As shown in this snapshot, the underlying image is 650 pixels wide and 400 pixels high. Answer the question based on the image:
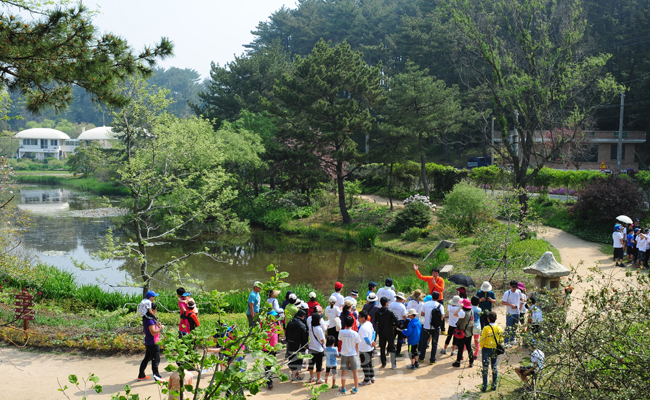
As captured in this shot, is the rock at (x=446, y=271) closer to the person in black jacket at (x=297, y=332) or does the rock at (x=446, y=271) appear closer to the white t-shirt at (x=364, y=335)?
the white t-shirt at (x=364, y=335)

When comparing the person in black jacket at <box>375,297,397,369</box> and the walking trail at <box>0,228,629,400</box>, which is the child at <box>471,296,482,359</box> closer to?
Result: the walking trail at <box>0,228,629,400</box>

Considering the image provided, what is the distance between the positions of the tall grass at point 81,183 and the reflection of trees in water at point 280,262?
2182cm

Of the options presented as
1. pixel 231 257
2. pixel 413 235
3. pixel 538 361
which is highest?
pixel 538 361

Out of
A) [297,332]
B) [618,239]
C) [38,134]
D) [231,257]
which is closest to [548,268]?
[297,332]

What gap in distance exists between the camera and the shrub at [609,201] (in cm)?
2144

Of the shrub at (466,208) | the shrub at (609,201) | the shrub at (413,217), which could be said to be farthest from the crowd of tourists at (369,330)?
the shrub at (413,217)

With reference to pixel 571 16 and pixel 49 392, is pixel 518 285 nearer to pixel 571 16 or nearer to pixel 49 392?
pixel 49 392

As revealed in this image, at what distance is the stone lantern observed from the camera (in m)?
11.3

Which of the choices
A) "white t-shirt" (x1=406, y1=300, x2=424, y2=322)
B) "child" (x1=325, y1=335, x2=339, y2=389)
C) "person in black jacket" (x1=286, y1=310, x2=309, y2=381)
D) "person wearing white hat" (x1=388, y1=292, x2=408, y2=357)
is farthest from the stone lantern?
"person in black jacket" (x1=286, y1=310, x2=309, y2=381)

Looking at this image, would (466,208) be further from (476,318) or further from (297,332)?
(297,332)

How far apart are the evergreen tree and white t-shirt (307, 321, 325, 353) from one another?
65.1 feet

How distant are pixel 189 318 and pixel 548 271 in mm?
7819

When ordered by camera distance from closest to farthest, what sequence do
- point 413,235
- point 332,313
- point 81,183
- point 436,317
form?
point 332,313
point 436,317
point 413,235
point 81,183

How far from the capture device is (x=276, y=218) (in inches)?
1233
